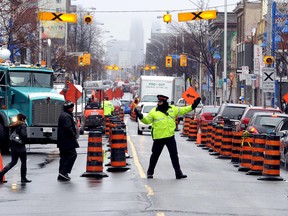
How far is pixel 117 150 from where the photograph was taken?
2309 centimetres

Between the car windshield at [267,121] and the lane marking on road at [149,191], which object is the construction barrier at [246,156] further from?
the lane marking on road at [149,191]

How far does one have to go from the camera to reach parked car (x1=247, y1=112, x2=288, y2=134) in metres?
29.7

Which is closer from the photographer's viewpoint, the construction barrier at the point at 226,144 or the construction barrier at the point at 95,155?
the construction barrier at the point at 95,155

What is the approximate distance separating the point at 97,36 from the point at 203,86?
89.6ft

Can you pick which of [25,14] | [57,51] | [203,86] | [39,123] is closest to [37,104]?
[39,123]

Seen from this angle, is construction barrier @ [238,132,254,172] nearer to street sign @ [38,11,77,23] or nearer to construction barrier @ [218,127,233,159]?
construction barrier @ [218,127,233,159]

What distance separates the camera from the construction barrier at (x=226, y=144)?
29.7 metres

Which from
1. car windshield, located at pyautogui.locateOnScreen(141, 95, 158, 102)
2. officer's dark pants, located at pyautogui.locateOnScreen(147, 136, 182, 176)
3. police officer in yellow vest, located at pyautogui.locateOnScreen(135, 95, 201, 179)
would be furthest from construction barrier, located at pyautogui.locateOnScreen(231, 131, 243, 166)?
car windshield, located at pyautogui.locateOnScreen(141, 95, 158, 102)

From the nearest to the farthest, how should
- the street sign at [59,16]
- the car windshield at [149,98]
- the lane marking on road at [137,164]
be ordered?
the lane marking on road at [137,164] → the street sign at [59,16] → the car windshield at [149,98]

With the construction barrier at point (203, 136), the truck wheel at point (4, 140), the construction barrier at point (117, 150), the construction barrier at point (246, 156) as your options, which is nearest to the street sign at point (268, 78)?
the construction barrier at point (203, 136)

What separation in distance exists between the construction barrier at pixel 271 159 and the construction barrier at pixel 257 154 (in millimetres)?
968

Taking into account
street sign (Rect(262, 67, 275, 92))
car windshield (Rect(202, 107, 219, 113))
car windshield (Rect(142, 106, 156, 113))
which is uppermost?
street sign (Rect(262, 67, 275, 92))

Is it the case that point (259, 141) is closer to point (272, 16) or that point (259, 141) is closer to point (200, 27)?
point (272, 16)

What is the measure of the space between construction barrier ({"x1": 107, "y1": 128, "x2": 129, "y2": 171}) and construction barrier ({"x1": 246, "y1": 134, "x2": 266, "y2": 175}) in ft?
10.4
